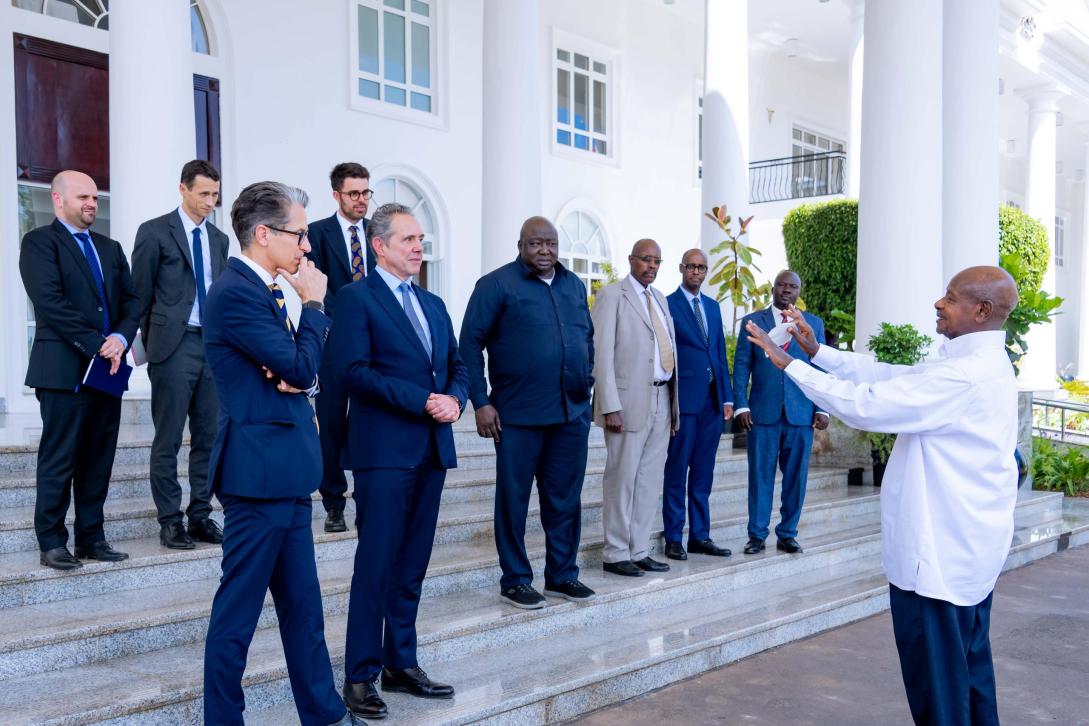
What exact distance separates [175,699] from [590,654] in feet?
6.37

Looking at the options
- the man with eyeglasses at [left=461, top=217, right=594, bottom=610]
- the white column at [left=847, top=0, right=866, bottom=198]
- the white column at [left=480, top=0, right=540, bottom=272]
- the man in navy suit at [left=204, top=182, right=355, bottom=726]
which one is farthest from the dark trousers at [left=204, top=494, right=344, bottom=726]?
the white column at [left=847, top=0, right=866, bottom=198]

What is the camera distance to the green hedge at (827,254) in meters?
13.9

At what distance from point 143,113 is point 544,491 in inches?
152

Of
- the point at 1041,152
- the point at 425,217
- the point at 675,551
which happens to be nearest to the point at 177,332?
the point at 675,551

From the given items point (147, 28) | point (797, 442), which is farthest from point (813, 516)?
point (147, 28)

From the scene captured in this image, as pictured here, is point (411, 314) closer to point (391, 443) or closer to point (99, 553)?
point (391, 443)

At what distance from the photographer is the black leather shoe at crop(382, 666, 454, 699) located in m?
3.90

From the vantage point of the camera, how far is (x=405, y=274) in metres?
3.88

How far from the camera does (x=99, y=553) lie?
4438mm

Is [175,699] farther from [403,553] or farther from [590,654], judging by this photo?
[590,654]

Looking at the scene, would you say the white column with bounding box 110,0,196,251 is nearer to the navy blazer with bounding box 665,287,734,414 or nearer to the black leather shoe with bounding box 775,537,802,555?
the navy blazer with bounding box 665,287,734,414

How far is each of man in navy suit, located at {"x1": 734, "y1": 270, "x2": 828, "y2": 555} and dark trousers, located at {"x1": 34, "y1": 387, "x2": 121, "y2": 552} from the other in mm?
3920

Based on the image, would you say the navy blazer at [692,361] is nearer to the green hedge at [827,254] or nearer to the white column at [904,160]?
the white column at [904,160]

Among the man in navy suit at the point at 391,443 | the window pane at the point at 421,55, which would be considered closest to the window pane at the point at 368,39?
the window pane at the point at 421,55
